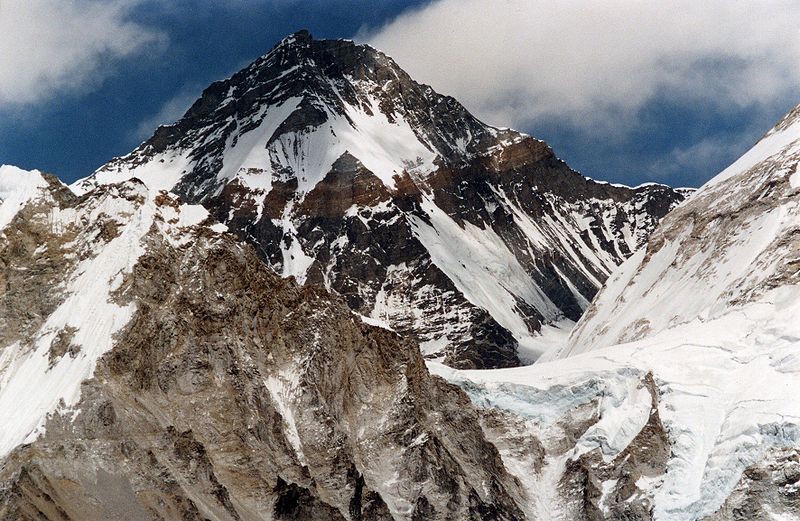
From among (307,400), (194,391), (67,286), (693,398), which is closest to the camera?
(194,391)

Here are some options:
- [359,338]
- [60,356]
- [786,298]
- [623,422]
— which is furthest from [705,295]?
[60,356]

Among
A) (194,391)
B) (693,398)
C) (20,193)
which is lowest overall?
(693,398)

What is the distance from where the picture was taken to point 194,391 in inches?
5192

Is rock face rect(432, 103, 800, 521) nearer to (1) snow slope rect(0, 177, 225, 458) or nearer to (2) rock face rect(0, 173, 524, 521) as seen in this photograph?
(2) rock face rect(0, 173, 524, 521)

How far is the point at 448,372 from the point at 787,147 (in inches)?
2163

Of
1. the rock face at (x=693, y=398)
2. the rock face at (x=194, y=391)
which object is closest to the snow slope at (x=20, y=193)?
the rock face at (x=194, y=391)

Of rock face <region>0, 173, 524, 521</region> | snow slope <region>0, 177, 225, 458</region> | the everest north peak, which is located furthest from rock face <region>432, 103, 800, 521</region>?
snow slope <region>0, 177, 225, 458</region>

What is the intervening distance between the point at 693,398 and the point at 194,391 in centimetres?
4693

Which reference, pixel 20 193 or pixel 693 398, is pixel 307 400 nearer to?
pixel 693 398

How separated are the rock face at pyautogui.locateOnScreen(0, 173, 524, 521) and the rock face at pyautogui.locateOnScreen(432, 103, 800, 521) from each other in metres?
6.24

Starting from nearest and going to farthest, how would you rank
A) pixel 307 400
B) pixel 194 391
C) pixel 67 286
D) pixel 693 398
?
1. pixel 194 391
2. pixel 693 398
3. pixel 307 400
4. pixel 67 286

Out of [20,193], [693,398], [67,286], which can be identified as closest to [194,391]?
[67,286]

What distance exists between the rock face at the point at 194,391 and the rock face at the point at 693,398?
6.24m

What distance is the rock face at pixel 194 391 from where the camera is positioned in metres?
120
